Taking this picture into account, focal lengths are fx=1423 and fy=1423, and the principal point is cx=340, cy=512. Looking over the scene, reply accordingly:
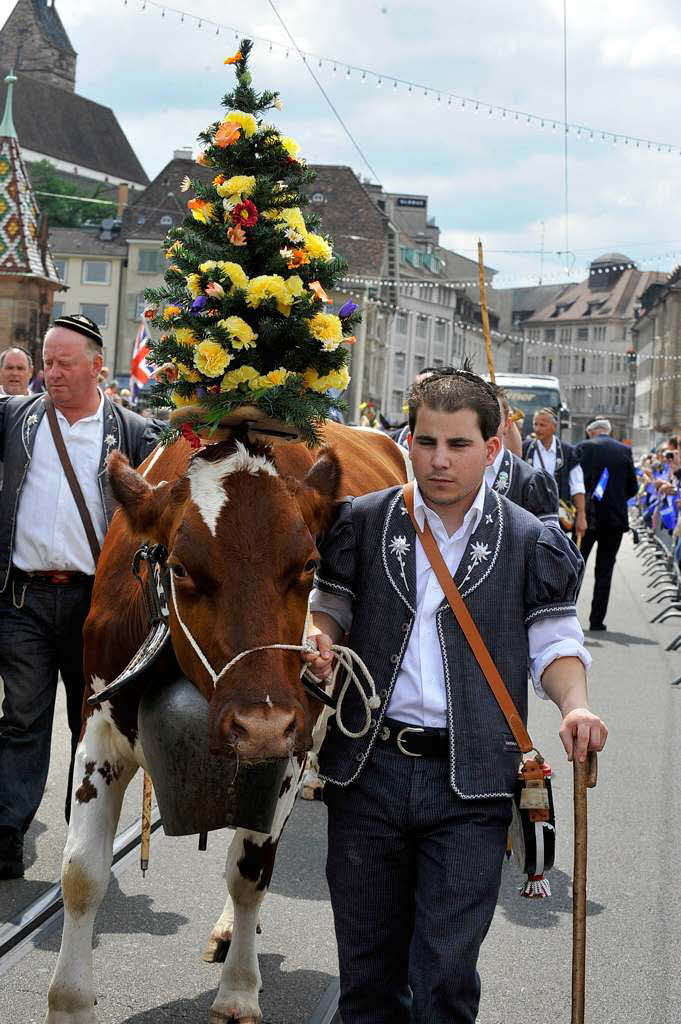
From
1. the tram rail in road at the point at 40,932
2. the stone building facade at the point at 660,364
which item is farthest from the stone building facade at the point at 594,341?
the tram rail in road at the point at 40,932

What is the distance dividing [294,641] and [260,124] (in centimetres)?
187

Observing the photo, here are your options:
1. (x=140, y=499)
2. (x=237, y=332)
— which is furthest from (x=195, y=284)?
(x=140, y=499)

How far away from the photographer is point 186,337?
4398 mm

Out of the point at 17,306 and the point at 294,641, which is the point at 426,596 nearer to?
the point at 294,641

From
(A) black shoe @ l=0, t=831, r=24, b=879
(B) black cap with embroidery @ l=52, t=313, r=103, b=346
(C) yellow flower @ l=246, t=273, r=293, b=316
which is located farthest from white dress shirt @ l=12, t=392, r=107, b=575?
(C) yellow flower @ l=246, t=273, r=293, b=316

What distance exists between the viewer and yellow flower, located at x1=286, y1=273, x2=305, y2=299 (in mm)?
4453

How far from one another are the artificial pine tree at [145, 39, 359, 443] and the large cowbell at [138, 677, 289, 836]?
32.5 inches

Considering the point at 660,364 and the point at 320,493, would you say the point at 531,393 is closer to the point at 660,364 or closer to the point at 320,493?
the point at 320,493

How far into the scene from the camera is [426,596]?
11.9ft

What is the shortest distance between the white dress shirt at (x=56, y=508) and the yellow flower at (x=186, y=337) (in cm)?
157

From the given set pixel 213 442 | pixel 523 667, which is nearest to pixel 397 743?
Result: pixel 523 667

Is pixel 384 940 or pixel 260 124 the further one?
pixel 260 124

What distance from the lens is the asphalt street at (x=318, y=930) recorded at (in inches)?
185

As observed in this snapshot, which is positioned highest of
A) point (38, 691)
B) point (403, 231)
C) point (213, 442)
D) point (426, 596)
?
point (403, 231)
